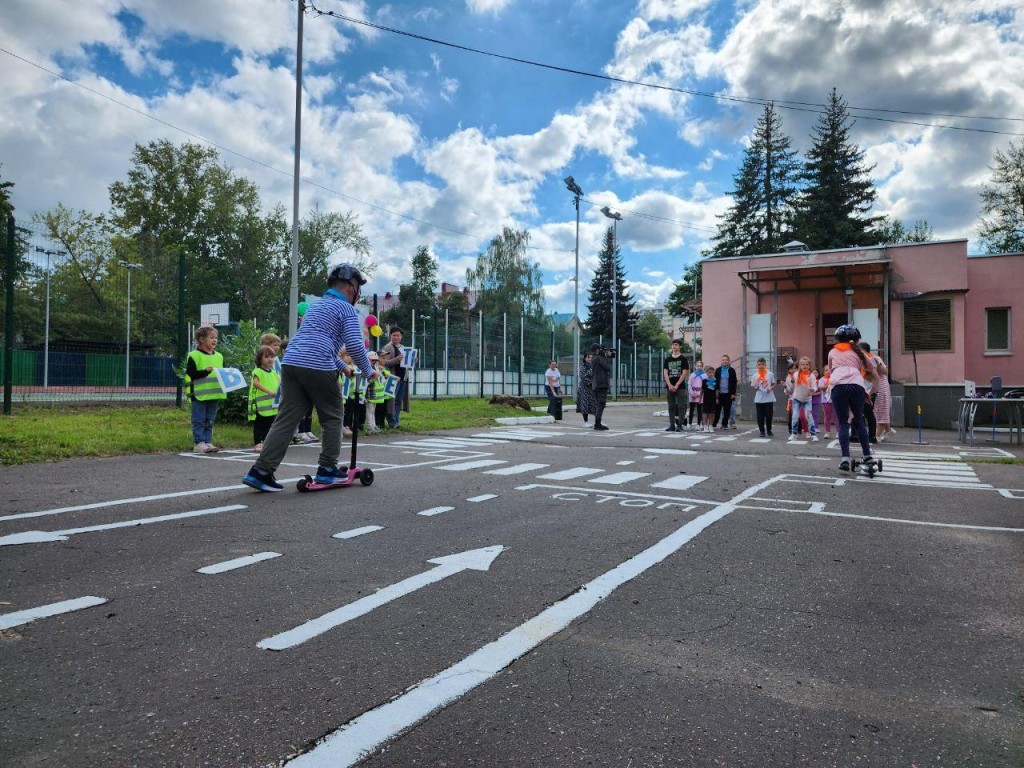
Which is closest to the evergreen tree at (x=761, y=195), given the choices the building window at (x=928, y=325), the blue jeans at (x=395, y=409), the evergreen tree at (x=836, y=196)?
the evergreen tree at (x=836, y=196)

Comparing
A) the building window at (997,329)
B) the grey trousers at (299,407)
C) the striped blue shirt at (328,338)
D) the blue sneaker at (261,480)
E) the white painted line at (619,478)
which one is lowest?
the white painted line at (619,478)

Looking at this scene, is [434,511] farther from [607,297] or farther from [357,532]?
[607,297]

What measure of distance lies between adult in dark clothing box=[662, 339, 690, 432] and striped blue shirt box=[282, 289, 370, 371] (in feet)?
39.2

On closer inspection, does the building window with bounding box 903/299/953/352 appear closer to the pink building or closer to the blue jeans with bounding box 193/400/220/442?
the pink building

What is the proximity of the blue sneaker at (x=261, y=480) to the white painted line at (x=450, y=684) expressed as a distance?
3.84m

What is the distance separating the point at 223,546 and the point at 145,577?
744 mm

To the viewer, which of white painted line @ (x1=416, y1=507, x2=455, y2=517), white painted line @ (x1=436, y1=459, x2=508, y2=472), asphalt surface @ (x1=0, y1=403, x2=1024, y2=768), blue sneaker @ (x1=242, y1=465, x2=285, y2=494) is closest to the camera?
asphalt surface @ (x1=0, y1=403, x2=1024, y2=768)

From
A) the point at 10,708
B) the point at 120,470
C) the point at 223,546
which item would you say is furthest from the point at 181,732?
the point at 120,470

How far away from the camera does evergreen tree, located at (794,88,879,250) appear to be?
162 feet

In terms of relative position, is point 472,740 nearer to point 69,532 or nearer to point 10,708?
point 10,708

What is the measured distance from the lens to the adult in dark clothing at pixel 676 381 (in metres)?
17.5

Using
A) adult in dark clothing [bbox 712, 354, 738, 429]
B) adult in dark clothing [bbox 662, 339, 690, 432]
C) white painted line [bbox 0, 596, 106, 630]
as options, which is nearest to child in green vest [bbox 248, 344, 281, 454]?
white painted line [bbox 0, 596, 106, 630]

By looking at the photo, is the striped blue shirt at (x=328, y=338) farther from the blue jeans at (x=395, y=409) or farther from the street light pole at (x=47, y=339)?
the street light pole at (x=47, y=339)

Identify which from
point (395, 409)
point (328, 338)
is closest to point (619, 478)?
point (328, 338)
